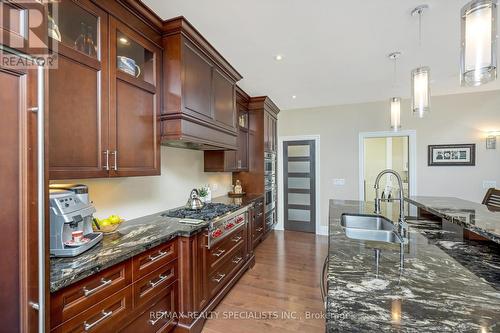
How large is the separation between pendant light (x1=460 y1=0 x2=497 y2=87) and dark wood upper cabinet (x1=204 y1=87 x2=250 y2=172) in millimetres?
2435

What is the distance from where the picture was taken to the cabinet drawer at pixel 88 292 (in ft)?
3.32

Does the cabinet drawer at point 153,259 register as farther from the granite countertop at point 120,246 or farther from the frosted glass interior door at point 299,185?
the frosted glass interior door at point 299,185

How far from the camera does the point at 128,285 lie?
1367 millimetres

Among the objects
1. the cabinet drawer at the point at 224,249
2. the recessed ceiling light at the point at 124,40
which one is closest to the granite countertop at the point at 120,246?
the cabinet drawer at the point at 224,249

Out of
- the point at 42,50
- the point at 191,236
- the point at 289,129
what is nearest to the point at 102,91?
the point at 42,50

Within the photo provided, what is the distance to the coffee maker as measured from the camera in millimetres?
1199

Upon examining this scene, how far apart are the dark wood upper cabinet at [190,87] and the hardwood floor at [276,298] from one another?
1679 millimetres

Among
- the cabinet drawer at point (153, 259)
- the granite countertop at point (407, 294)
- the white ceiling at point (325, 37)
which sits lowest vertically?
the cabinet drawer at point (153, 259)

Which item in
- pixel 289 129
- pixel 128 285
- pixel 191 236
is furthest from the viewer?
pixel 289 129

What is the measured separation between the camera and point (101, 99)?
4.89 feet

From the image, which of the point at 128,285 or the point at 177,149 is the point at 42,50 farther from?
the point at 177,149

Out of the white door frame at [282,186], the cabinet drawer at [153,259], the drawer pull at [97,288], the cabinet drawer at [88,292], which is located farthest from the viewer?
the white door frame at [282,186]

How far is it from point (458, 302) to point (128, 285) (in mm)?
1565

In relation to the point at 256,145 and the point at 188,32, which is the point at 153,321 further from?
the point at 256,145
